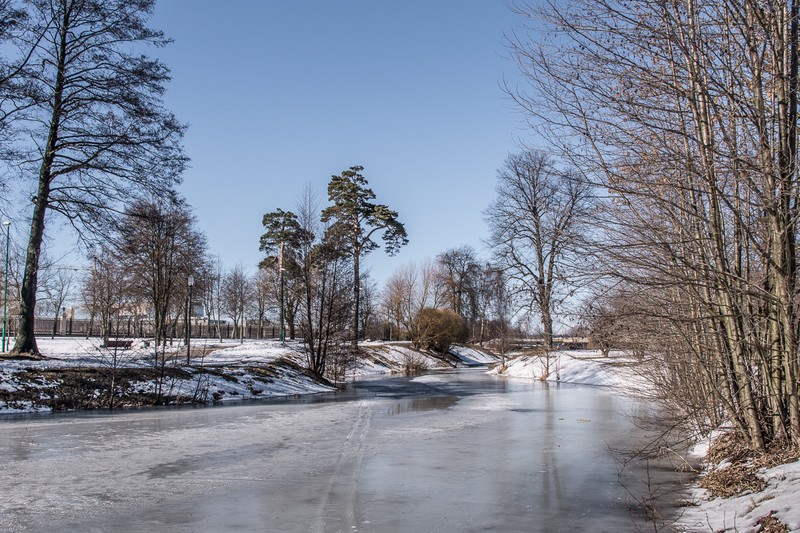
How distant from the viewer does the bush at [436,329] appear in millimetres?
53219

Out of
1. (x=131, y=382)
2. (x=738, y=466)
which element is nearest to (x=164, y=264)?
(x=131, y=382)

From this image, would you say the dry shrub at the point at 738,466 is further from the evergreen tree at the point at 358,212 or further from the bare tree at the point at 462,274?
the bare tree at the point at 462,274

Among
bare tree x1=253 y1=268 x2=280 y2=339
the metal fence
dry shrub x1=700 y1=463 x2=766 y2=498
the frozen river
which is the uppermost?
bare tree x1=253 y1=268 x2=280 y2=339

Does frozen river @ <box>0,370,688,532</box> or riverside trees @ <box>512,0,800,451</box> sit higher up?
riverside trees @ <box>512,0,800,451</box>

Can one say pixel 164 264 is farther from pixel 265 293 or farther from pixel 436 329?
pixel 436 329

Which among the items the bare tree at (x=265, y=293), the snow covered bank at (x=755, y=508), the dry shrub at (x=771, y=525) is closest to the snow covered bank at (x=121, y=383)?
the snow covered bank at (x=755, y=508)

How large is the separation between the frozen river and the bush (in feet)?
124

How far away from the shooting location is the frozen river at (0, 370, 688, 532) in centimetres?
609

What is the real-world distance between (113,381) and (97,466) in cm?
861

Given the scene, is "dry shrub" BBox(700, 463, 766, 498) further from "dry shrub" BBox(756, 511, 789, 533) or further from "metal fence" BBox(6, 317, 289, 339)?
"metal fence" BBox(6, 317, 289, 339)

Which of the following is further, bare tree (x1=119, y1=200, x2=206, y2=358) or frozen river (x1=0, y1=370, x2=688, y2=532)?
bare tree (x1=119, y1=200, x2=206, y2=358)

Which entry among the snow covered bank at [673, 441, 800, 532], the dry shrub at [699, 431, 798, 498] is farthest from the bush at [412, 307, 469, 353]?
the snow covered bank at [673, 441, 800, 532]

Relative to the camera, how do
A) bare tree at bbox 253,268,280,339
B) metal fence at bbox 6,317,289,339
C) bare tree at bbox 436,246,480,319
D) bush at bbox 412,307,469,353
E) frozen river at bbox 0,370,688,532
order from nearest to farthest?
1. frozen river at bbox 0,370,688,532
2. bare tree at bbox 253,268,280,339
3. metal fence at bbox 6,317,289,339
4. bush at bbox 412,307,469,353
5. bare tree at bbox 436,246,480,319

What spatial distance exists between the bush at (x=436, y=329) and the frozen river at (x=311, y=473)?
124ft
